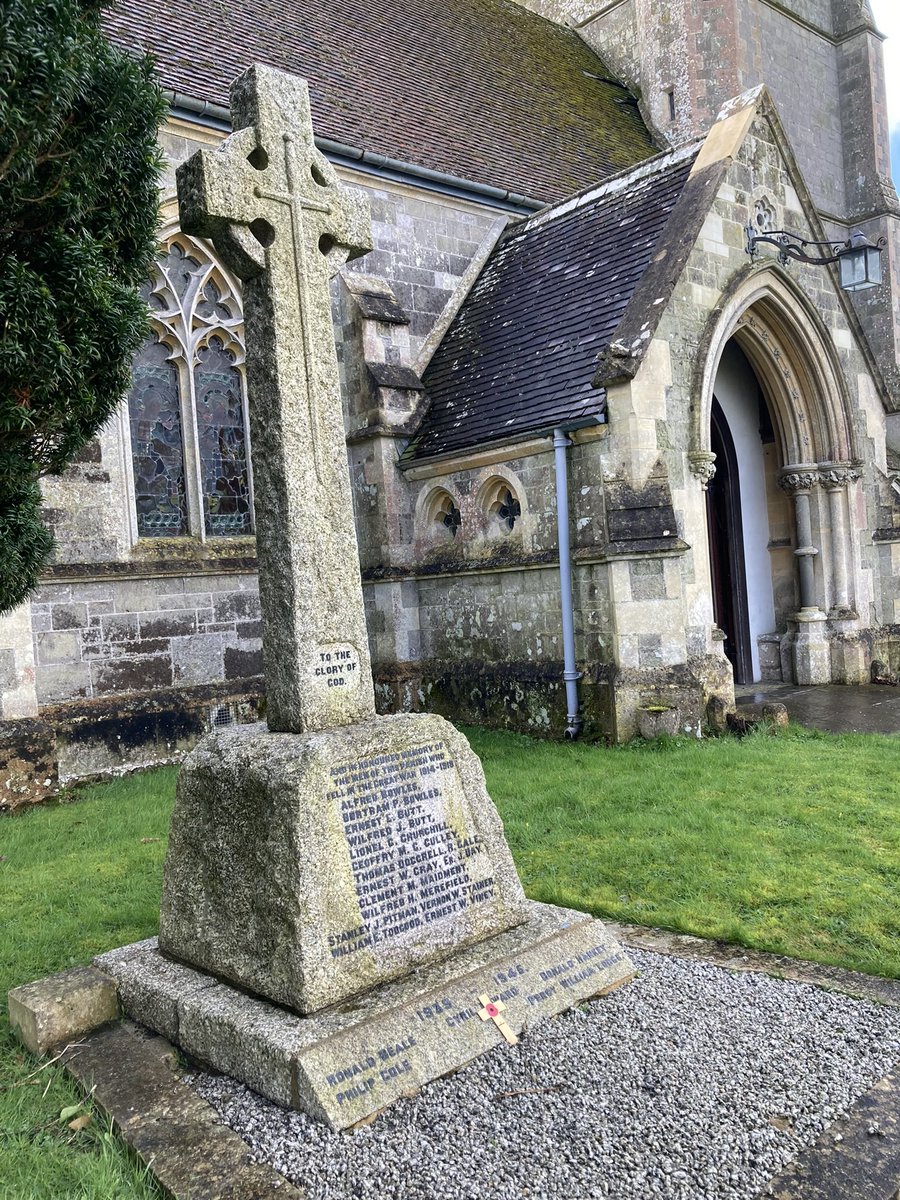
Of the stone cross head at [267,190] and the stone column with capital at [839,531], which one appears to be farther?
the stone column with capital at [839,531]

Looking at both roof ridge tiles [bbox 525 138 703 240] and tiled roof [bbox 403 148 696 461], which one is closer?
tiled roof [bbox 403 148 696 461]

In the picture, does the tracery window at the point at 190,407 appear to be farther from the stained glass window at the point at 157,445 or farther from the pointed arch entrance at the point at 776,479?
the pointed arch entrance at the point at 776,479

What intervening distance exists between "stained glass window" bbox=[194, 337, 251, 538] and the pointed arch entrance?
4.93 m

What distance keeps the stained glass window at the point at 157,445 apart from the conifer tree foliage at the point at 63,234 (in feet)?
19.0

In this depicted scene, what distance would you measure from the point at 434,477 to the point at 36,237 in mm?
7046

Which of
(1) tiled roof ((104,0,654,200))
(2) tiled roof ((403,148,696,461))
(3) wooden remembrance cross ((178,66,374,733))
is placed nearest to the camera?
(3) wooden remembrance cross ((178,66,374,733))

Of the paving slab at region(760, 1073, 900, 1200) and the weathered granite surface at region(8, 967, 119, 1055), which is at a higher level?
the weathered granite surface at region(8, 967, 119, 1055)

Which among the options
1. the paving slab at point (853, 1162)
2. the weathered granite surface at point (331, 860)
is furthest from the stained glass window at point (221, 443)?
the paving slab at point (853, 1162)

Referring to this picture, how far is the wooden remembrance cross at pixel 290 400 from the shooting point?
361 cm

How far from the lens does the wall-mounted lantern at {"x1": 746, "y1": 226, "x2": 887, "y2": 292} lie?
31.9ft

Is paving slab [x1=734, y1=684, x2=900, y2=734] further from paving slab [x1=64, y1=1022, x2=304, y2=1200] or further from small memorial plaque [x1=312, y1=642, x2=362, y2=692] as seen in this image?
paving slab [x1=64, y1=1022, x2=304, y2=1200]

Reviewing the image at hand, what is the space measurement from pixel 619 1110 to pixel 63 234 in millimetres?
3620

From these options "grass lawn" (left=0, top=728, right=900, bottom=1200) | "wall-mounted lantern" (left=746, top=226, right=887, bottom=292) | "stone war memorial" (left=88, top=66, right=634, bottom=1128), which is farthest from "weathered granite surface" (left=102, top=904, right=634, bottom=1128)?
"wall-mounted lantern" (left=746, top=226, right=887, bottom=292)

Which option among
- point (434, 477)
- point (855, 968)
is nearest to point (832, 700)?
point (434, 477)
